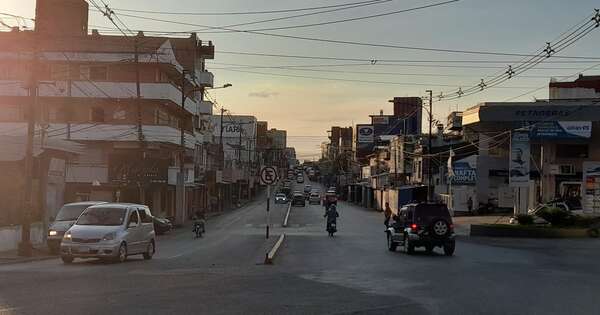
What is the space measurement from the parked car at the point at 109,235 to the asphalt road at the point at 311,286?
1.65ft

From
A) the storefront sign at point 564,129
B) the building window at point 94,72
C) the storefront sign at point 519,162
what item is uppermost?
the building window at point 94,72

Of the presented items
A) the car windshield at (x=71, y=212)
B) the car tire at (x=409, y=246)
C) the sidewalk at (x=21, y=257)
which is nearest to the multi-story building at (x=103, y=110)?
the car windshield at (x=71, y=212)

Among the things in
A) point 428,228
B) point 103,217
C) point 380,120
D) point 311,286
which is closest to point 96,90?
point 103,217

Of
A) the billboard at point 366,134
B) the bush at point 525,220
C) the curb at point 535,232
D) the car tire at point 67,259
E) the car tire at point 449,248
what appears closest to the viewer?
the car tire at point 67,259

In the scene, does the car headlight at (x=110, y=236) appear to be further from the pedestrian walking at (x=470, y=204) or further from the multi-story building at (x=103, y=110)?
the pedestrian walking at (x=470, y=204)

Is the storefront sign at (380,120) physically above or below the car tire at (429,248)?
above

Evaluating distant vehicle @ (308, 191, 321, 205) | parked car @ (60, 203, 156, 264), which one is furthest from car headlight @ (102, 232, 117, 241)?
distant vehicle @ (308, 191, 321, 205)

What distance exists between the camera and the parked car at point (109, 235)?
21047mm

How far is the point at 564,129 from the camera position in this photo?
54.8 m

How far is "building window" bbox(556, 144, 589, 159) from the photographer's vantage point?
5966 centimetres

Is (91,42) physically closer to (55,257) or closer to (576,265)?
(55,257)

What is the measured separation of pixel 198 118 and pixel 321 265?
205 ft

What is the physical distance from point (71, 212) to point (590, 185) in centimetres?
3641

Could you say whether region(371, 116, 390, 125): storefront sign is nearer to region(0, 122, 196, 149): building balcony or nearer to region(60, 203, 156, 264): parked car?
region(0, 122, 196, 149): building balcony
